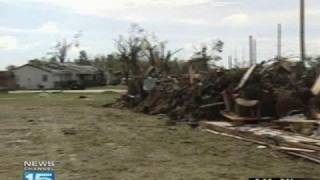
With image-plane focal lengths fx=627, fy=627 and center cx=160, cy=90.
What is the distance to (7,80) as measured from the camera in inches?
3219

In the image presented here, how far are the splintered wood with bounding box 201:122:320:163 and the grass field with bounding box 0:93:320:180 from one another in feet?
0.94

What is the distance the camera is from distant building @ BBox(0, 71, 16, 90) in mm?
79500

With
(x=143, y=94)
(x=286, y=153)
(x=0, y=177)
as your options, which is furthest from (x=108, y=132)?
(x=143, y=94)

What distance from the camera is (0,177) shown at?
10852 millimetres

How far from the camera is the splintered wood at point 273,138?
13.0 metres

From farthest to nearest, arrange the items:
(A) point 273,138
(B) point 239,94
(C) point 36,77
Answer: (C) point 36,77 < (B) point 239,94 < (A) point 273,138

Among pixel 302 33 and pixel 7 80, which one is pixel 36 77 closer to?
pixel 7 80

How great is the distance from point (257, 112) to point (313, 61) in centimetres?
559

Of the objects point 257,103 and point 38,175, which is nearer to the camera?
point 38,175

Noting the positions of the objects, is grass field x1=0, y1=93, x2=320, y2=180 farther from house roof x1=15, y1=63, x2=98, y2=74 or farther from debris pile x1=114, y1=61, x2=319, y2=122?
house roof x1=15, y1=63, x2=98, y2=74

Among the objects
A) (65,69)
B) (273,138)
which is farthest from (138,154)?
(65,69)

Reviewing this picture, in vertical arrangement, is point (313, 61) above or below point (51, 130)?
above

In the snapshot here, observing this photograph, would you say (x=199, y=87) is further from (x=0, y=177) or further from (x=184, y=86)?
(x=0, y=177)

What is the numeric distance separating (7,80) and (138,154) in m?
70.6
